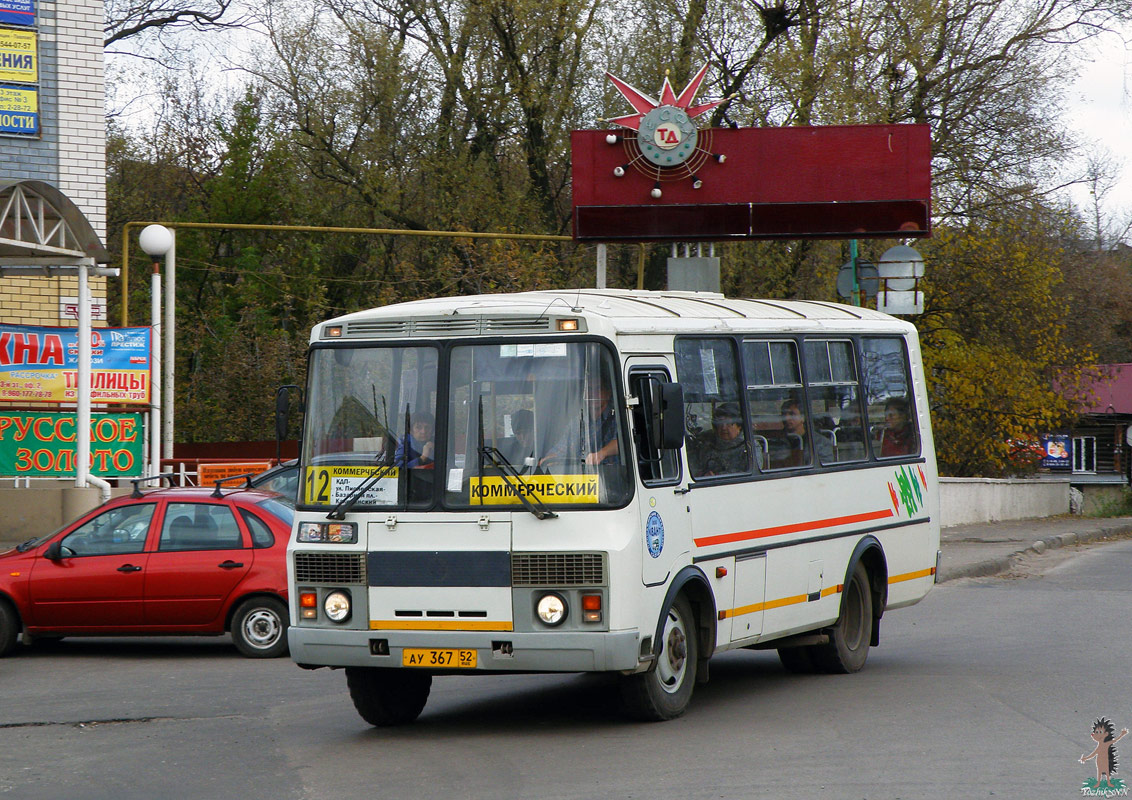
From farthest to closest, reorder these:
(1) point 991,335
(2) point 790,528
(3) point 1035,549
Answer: (1) point 991,335, (3) point 1035,549, (2) point 790,528

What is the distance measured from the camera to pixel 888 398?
11.7 metres

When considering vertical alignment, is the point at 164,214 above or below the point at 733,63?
below

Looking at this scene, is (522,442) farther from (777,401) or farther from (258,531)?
(258,531)

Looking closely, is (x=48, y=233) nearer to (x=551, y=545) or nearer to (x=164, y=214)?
(x=551, y=545)

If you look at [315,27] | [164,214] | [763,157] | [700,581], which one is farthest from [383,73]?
[700,581]

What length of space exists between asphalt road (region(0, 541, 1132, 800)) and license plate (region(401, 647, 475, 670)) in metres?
0.47

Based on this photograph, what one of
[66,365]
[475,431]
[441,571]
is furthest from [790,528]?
[66,365]

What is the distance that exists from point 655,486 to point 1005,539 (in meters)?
18.6

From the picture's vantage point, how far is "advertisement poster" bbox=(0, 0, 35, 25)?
2156cm

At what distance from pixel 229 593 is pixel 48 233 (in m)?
9.75

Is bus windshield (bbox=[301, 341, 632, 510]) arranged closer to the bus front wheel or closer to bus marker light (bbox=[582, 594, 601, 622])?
bus marker light (bbox=[582, 594, 601, 622])

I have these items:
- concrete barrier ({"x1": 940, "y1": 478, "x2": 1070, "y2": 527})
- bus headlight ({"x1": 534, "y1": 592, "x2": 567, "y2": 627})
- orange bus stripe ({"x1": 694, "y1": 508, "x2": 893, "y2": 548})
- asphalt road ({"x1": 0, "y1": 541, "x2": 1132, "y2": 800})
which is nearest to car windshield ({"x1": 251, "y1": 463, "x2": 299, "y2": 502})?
asphalt road ({"x1": 0, "y1": 541, "x2": 1132, "y2": 800})

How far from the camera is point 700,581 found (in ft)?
28.9

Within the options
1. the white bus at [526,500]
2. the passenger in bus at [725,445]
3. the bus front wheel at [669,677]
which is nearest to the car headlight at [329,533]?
the white bus at [526,500]
